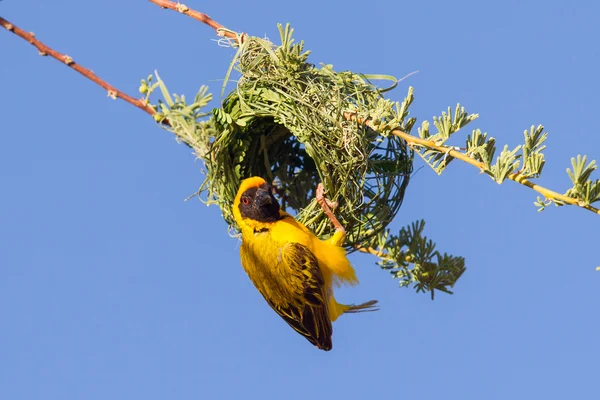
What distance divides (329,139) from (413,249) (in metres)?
0.92

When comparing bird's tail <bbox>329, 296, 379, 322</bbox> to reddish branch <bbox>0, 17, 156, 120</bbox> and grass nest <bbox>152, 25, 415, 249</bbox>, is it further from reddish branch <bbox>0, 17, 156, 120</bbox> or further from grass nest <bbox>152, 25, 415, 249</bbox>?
reddish branch <bbox>0, 17, 156, 120</bbox>

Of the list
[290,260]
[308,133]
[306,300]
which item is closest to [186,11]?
[308,133]

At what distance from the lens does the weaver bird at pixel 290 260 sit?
136 inches

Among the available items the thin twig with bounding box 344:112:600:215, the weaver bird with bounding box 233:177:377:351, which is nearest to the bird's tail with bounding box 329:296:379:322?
the weaver bird with bounding box 233:177:377:351

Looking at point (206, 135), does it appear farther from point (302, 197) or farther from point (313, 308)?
point (313, 308)

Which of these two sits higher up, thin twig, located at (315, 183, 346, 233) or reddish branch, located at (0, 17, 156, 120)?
thin twig, located at (315, 183, 346, 233)

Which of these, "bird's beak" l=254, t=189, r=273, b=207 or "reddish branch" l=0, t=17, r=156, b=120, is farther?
"bird's beak" l=254, t=189, r=273, b=207

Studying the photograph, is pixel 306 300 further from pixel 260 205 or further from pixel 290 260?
pixel 260 205

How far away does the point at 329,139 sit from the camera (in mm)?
3207

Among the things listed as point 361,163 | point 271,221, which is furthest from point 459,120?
point 271,221

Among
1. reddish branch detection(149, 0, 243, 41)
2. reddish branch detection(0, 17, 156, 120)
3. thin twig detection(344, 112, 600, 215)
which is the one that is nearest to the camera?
reddish branch detection(0, 17, 156, 120)

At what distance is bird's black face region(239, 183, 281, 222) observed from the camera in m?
3.44

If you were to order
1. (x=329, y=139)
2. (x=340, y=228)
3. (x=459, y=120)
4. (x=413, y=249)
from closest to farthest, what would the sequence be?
(x=459, y=120)
(x=329, y=139)
(x=340, y=228)
(x=413, y=249)

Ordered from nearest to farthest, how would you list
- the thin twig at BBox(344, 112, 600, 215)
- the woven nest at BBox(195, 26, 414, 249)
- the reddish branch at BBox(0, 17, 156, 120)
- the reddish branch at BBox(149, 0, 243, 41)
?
the reddish branch at BBox(0, 17, 156, 120) < the thin twig at BBox(344, 112, 600, 215) < the reddish branch at BBox(149, 0, 243, 41) < the woven nest at BBox(195, 26, 414, 249)
